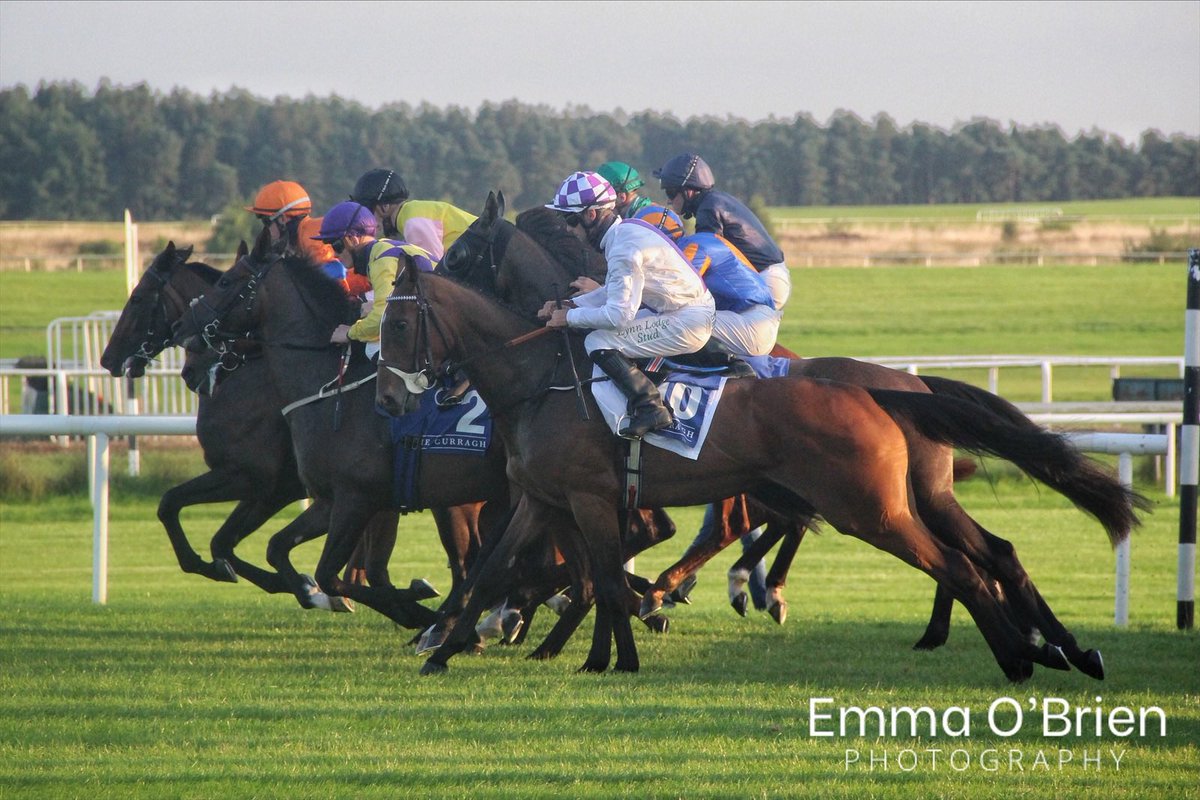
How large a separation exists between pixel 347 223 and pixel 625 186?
1.44 metres

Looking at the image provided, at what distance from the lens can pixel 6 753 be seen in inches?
191

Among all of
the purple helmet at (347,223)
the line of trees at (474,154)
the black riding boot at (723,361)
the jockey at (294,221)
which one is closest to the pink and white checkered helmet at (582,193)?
the black riding boot at (723,361)

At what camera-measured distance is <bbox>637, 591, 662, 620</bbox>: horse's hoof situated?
7.32 metres

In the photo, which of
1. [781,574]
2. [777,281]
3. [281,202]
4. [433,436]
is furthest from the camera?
[281,202]

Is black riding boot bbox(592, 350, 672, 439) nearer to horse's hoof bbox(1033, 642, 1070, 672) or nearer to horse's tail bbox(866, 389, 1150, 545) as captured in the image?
horse's tail bbox(866, 389, 1150, 545)

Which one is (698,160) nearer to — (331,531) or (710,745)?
(331,531)

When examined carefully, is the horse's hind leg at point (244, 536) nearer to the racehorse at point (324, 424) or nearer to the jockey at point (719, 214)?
the racehorse at point (324, 424)

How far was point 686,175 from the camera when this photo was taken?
7.39 m

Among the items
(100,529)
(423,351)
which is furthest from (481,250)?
(100,529)

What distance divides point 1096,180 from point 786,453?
180 ft

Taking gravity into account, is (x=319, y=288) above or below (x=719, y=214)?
below

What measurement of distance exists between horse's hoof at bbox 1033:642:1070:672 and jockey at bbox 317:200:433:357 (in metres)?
3.02

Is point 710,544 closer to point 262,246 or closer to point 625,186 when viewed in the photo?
point 625,186

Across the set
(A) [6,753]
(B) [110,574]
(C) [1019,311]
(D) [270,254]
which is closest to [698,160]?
(D) [270,254]
